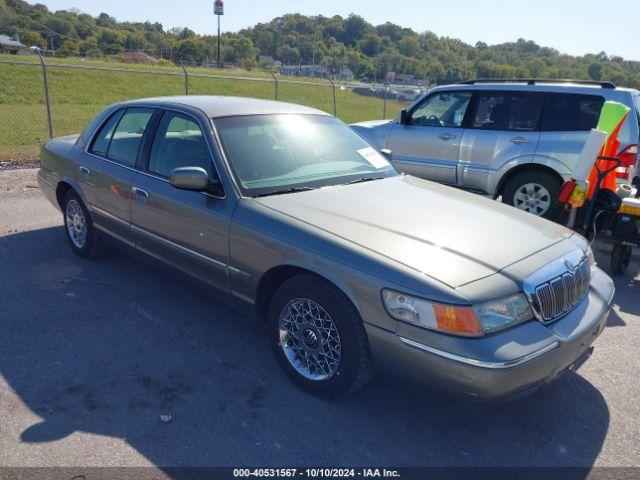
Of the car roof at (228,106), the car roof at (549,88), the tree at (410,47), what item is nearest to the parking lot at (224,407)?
the car roof at (228,106)

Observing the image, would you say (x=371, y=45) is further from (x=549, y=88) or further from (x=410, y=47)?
(x=549, y=88)

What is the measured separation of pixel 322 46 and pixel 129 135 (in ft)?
A: 361

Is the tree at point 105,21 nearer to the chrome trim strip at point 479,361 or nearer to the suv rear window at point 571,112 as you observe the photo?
the suv rear window at point 571,112

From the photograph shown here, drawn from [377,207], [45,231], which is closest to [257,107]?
[377,207]

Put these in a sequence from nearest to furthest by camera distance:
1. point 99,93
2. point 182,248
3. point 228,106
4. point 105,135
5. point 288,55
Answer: point 182,248
point 228,106
point 105,135
point 99,93
point 288,55

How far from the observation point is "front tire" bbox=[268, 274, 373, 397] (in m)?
2.95

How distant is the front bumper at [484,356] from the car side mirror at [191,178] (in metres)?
1.55

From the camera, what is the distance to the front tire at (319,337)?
2.95 metres

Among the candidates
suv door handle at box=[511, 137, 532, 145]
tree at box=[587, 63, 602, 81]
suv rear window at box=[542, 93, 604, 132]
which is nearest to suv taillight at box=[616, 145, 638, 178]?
suv rear window at box=[542, 93, 604, 132]

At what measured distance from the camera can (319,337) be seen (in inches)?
124

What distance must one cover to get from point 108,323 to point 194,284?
0.78 metres

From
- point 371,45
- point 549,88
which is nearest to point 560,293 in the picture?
point 549,88

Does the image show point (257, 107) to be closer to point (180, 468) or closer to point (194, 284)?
point (194, 284)

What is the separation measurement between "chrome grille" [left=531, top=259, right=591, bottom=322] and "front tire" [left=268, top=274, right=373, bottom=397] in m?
0.96
